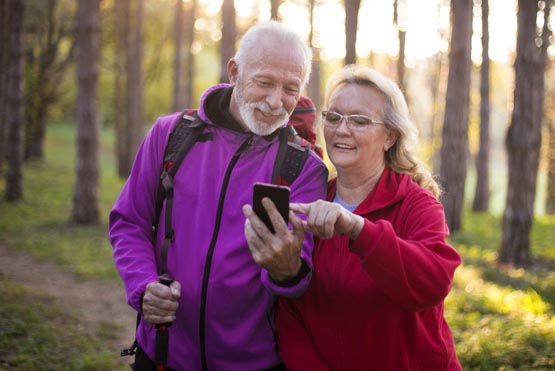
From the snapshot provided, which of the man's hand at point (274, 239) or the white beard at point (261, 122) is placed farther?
the white beard at point (261, 122)

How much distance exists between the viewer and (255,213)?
86.7 inches

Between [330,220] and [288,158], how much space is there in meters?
0.69

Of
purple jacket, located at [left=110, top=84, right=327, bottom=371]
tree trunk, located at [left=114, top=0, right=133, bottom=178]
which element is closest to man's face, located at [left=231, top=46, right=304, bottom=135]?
purple jacket, located at [left=110, top=84, right=327, bottom=371]

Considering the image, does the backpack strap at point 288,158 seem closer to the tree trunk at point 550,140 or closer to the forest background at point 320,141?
the forest background at point 320,141

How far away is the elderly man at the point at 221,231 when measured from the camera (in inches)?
99.6

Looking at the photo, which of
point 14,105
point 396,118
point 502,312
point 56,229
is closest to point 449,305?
point 502,312

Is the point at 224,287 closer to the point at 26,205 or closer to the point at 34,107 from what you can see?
the point at 26,205

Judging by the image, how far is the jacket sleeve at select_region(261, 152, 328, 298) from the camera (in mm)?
2412

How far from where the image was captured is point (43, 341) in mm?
5617

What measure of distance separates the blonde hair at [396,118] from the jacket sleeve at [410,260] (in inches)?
20.3

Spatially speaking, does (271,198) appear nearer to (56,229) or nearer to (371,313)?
(371,313)

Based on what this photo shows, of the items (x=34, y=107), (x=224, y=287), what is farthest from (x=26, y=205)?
(x=224, y=287)

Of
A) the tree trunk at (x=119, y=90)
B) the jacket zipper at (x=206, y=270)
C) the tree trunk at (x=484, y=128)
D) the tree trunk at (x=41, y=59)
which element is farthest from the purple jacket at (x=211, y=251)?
the tree trunk at (x=41, y=59)

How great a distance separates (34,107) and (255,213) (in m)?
23.0
